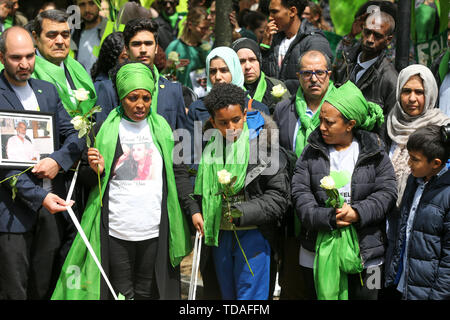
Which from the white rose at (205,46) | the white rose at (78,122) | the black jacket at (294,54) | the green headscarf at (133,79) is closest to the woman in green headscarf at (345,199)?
the green headscarf at (133,79)

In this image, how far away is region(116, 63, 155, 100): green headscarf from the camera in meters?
→ 4.79

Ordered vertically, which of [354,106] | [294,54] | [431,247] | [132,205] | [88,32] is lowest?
[431,247]

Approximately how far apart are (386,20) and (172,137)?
2.29 meters

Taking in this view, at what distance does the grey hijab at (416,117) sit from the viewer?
4785 millimetres

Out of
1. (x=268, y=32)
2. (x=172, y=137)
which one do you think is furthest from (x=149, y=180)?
(x=268, y=32)

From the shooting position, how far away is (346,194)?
4684 millimetres

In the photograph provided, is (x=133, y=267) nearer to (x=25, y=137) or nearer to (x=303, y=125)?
(x=25, y=137)

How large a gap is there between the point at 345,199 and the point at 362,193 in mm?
127

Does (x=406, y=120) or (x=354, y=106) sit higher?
(x=354, y=106)

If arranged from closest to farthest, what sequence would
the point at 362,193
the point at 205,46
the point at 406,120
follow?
1. the point at 362,193
2. the point at 406,120
3. the point at 205,46

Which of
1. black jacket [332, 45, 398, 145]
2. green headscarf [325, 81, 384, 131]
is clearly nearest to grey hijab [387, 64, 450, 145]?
green headscarf [325, 81, 384, 131]

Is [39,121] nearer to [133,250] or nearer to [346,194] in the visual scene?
[133,250]

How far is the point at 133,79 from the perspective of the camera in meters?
4.79

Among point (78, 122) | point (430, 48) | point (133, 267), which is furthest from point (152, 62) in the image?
point (430, 48)
